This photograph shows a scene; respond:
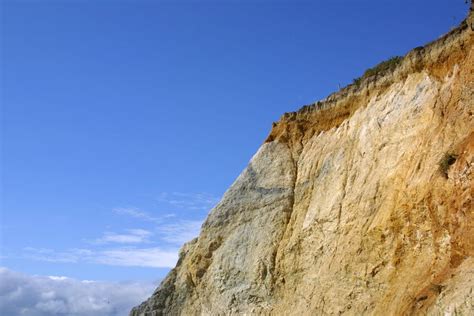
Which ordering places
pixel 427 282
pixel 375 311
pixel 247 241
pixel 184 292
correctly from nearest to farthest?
→ pixel 427 282 < pixel 375 311 < pixel 247 241 < pixel 184 292

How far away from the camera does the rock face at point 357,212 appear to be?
1852 centimetres

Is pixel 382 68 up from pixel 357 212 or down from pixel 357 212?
up

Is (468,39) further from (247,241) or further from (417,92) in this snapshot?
(247,241)

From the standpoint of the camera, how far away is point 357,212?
74.7ft

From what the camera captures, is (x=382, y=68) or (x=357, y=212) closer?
(x=357, y=212)

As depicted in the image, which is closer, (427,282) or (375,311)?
(427,282)

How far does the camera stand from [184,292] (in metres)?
31.2

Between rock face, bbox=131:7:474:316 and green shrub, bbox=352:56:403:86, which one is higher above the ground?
green shrub, bbox=352:56:403:86

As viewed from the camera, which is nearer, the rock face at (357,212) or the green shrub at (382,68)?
the rock face at (357,212)

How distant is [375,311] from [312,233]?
602 cm

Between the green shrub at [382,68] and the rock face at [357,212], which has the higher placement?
the green shrub at [382,68]

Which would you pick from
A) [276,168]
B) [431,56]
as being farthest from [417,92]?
[276,168]

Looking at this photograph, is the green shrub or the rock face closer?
the rock face

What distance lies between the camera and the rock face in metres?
18.5
